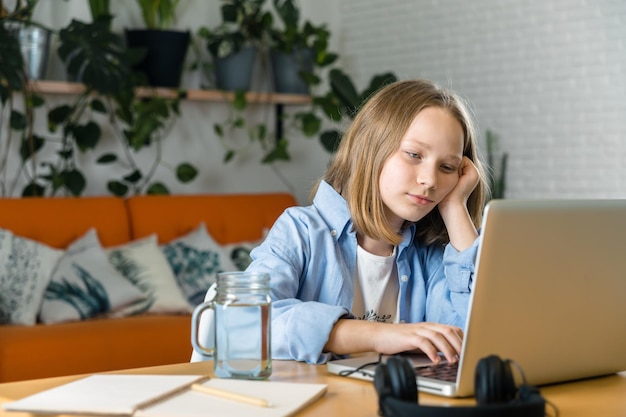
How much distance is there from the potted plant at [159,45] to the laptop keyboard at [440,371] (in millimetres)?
3382

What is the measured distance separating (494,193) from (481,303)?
11.4ft

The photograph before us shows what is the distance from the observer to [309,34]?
4.98 m

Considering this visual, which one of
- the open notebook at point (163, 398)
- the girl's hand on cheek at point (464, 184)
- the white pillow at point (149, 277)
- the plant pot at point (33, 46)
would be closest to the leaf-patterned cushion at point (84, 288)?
the white pillow at point (149, 277)

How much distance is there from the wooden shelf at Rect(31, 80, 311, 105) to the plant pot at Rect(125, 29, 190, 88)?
5 cm

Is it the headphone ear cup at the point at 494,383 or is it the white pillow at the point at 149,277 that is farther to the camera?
the white pillow at the point at 149,277

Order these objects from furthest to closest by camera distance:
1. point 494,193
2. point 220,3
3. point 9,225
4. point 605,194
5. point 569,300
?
point 220,3 → point 494,193 → point 605,194 → point 9,225 → point 569,300

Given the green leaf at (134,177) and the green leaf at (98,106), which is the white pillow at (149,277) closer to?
the green leaf at (134,177)

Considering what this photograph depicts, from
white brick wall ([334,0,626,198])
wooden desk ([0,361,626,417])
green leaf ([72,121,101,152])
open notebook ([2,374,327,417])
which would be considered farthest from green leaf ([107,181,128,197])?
open notebook ([2,374,327,417])

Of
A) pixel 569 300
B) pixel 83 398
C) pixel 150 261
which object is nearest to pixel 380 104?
pixel 569 300

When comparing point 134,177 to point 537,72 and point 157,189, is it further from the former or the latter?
point 537,72

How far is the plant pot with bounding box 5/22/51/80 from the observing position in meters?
4.19

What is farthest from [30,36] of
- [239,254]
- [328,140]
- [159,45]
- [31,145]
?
[328,140]

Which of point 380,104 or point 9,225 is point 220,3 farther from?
point 380,104

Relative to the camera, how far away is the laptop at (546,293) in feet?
4.13
